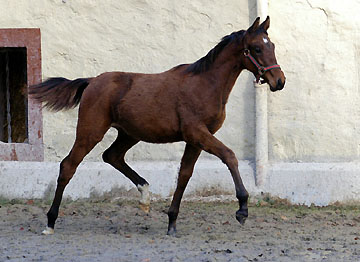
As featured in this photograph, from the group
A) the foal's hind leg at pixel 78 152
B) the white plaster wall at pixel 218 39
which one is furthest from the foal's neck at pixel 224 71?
the white plaster wall at pixel 218 39

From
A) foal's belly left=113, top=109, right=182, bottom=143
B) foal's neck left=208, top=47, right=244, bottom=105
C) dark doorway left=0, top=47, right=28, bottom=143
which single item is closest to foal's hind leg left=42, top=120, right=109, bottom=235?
foal's belly left=113, top=109, right=182, bottom=143

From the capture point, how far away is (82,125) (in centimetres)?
571

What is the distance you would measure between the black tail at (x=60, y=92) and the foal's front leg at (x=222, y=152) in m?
1.30

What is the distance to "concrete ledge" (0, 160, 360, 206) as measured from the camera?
23.4ft

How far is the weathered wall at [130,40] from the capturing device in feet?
24.7

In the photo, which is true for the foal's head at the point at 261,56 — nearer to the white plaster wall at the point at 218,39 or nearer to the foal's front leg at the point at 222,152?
the foal's front leg at the point at 222,152

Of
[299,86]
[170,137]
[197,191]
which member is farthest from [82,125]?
[299,86]

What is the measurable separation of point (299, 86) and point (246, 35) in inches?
89.6

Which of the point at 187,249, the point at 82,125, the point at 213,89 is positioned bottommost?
the point at 187,249

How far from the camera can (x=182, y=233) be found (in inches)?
226

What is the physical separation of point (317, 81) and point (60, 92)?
2.99 metres

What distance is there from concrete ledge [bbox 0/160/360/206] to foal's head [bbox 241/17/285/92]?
2.27m

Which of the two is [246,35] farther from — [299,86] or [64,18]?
[64,18]

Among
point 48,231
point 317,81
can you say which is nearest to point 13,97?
point 48,231
